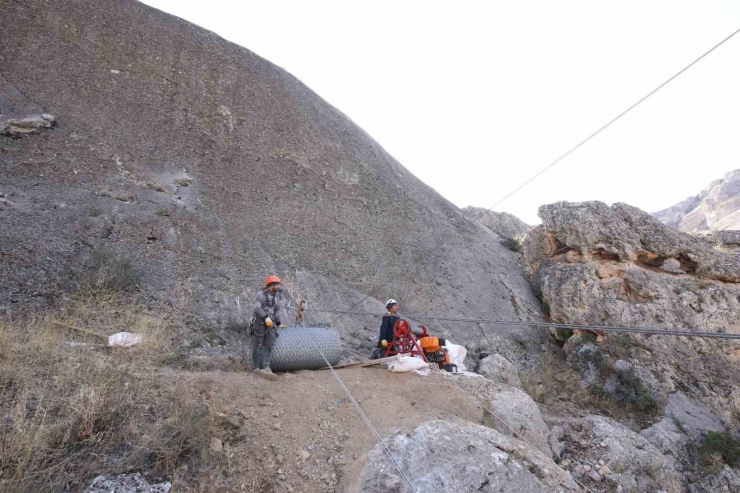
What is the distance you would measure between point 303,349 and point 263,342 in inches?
25.5

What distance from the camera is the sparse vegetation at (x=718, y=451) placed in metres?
8.23

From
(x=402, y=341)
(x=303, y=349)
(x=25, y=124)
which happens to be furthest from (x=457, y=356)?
(x=25, y=124)

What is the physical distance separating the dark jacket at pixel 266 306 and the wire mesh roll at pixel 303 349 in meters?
0.36

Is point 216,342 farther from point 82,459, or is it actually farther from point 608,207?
point 608,207

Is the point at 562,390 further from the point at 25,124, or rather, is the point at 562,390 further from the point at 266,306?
the point at 25,124

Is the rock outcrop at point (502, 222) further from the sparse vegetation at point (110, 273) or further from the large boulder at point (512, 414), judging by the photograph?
the sparse vegetation at point (110, 273)

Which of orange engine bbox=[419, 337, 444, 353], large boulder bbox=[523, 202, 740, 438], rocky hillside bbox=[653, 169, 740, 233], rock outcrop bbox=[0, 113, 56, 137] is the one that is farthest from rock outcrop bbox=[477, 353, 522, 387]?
rocky hillside bbox=[653, 169, 740, 233]

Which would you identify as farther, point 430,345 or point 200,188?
point 200,188

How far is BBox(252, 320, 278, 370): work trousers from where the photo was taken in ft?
22.7

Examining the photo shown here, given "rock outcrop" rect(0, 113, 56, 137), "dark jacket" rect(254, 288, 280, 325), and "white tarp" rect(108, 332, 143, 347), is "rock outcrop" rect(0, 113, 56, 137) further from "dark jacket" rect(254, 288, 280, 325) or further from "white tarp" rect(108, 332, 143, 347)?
"dark jacket" rect(254, 288, 280, 325)

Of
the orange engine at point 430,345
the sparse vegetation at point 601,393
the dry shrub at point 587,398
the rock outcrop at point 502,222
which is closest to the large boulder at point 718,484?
the dry shrub at point 587,398

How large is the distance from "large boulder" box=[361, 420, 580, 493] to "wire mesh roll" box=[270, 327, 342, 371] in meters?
2.54

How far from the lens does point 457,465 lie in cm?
470

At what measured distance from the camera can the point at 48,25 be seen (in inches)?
531
